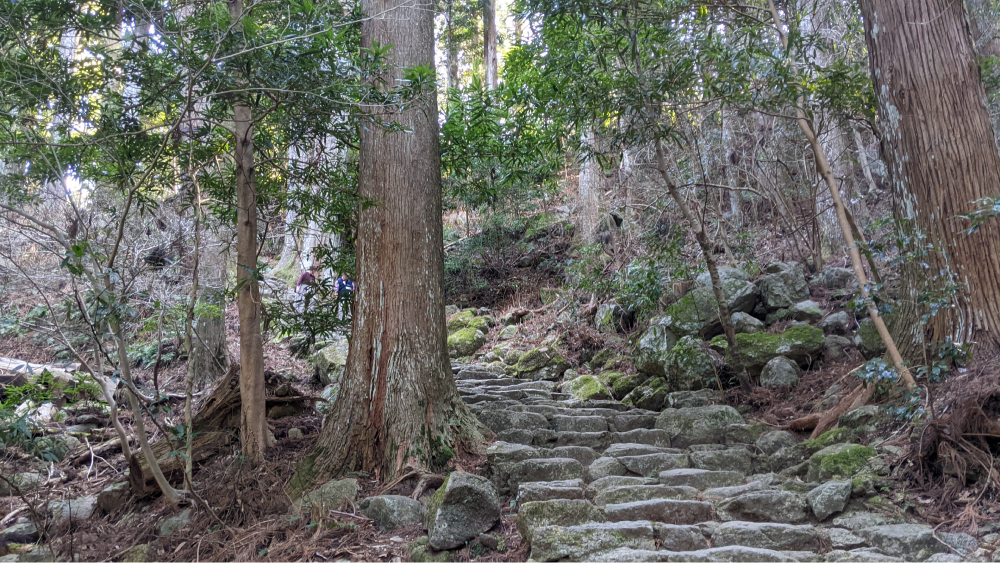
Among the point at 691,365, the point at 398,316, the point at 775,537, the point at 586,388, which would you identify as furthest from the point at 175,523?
the point at 691,365

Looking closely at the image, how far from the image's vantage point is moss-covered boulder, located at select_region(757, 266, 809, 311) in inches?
309

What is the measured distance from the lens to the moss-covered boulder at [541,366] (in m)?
8.92

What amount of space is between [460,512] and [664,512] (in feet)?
4.23

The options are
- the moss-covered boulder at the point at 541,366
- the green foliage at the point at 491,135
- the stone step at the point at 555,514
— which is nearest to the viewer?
the stone step at the point at 555,514

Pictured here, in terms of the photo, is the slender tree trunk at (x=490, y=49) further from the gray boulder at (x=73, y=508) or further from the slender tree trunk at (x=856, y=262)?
the gray boulder at (x=73, y=508)

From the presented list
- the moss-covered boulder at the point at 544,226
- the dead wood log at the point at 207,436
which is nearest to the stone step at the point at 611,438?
the dead wood log at the point at 207,436

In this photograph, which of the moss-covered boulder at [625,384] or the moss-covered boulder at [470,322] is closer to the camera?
the moss-covered boulder at [625,384]

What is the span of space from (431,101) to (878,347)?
16.7 feet

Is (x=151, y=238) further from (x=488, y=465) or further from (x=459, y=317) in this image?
(x=488, y=465)

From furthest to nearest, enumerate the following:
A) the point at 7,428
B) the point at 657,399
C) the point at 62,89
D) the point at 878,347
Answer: the point at 657,399
the point at 878,347
the point at 62,89
the point at 7,428

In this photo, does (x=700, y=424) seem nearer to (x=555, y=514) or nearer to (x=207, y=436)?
(x=555, y=514)

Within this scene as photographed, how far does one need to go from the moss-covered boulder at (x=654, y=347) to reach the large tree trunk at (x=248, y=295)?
4634 mm

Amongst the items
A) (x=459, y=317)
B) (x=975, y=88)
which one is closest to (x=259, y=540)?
(x=975, y=88)

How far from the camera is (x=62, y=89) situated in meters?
4.23
